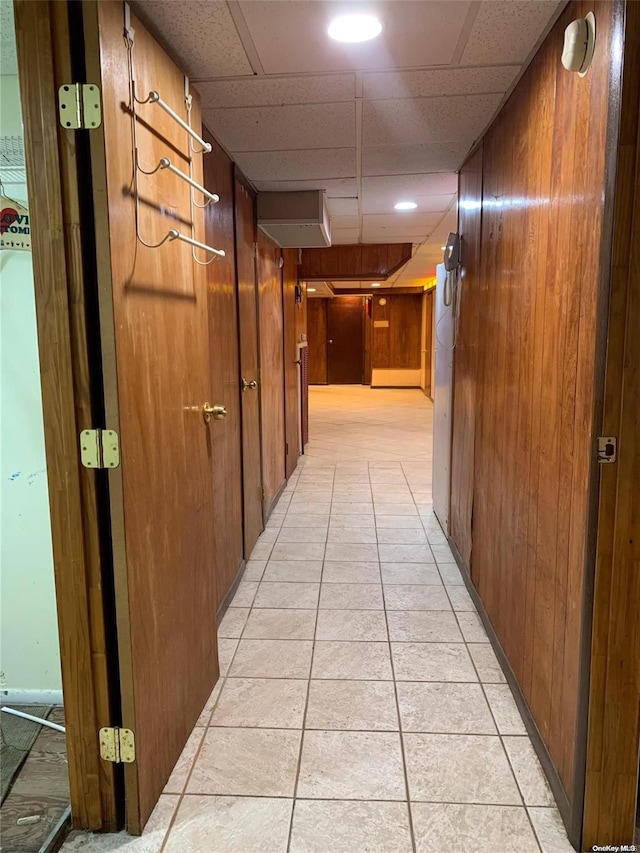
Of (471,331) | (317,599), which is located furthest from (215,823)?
(471,331)

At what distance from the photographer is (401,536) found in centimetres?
396

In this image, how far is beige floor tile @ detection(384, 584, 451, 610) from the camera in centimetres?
292

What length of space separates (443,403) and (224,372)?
1857 mm

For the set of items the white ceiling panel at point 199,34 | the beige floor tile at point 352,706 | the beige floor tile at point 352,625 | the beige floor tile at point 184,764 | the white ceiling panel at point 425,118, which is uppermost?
the white ceiling panel at point 425,118

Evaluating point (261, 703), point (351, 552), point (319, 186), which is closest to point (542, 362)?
point (261, 703)

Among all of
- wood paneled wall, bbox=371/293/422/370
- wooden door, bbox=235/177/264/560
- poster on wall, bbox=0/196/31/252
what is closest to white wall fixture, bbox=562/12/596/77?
poster on wall, bbox=0/196/31/252

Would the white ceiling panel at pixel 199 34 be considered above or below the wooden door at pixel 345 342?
above

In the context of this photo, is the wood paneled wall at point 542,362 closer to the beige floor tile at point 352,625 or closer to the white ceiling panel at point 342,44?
the white ceiling panel at point 342,44

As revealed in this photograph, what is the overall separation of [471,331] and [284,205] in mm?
1600

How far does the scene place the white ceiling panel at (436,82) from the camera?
2.05 m

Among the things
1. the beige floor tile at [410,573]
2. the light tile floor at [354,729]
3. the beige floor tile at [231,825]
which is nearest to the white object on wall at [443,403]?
the light tile floor at [354,729]

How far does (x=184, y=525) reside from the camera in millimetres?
1926

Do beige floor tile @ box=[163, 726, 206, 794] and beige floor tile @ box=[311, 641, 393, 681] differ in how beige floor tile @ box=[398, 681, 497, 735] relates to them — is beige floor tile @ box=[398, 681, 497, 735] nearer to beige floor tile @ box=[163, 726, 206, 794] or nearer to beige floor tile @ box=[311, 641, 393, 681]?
beige floor tile @ box=[311, 641, 393, 681]

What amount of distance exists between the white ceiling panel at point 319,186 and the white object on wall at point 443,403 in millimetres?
842
